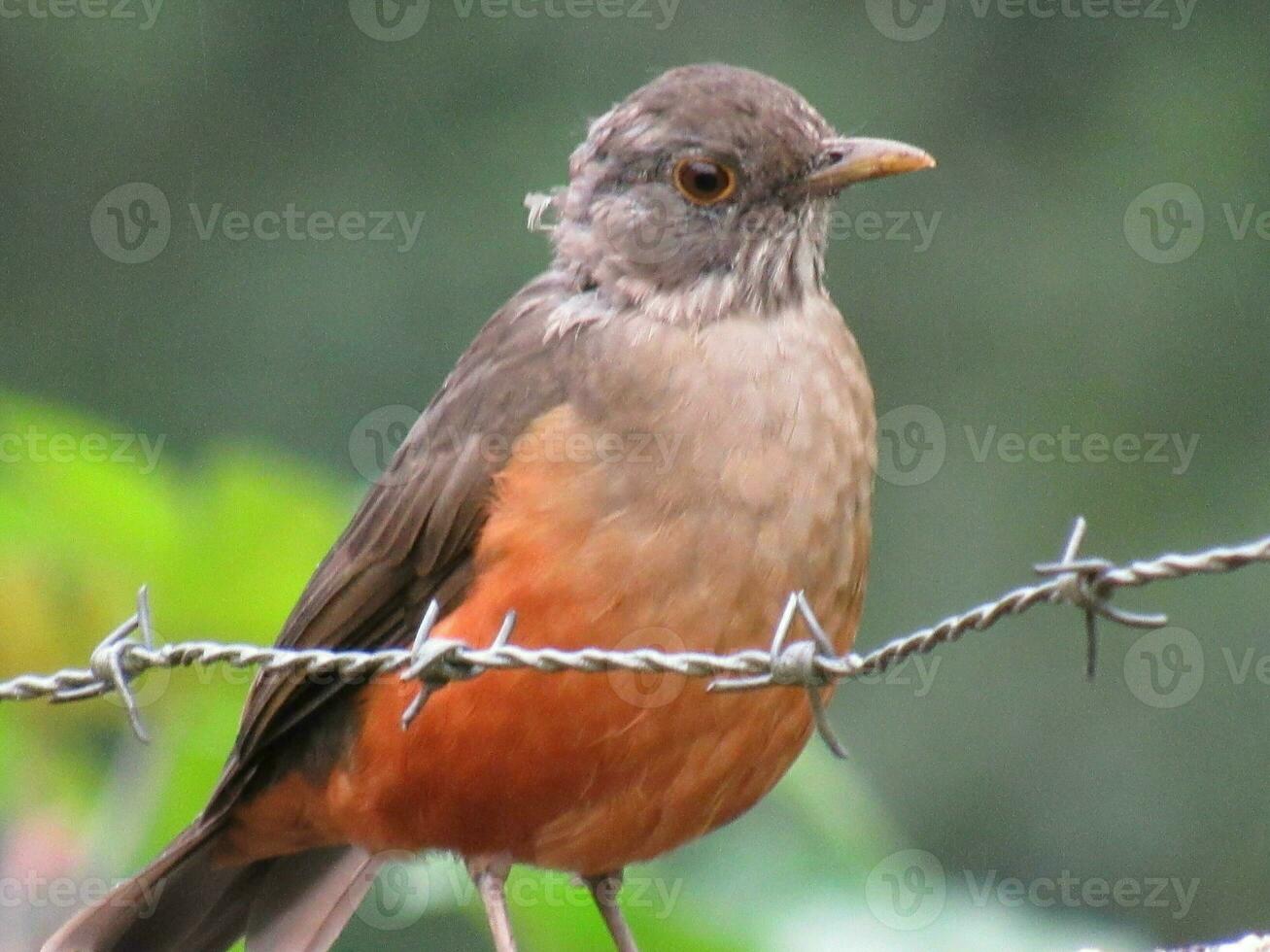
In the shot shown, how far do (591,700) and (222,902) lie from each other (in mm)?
1731

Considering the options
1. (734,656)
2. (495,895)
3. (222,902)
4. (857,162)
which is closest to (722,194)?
(857,162)

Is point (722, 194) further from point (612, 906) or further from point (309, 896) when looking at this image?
point (309, 896)

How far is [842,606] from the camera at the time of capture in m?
4.93

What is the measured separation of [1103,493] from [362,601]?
268 inches

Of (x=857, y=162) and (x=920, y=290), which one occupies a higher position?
(x=920, y=290)

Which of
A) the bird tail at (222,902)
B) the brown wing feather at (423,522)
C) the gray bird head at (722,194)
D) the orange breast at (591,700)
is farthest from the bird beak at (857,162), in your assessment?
the bird tail at (222,902)

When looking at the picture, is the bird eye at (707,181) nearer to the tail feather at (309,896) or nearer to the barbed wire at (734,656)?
the barbed wire at (734,656)

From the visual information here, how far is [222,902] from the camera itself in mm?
6039

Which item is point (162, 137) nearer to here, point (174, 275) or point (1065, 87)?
point (174, 275)

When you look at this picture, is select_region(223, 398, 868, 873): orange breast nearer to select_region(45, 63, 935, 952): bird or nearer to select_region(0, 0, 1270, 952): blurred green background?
select_region(45, 63, 935, 952): bird

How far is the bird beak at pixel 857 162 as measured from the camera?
5.13 metres

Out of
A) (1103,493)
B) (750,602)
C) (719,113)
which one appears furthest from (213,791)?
(1103,493)


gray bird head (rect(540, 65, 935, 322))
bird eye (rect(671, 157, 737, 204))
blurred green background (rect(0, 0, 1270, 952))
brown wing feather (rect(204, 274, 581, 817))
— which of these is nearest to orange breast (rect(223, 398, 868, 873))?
brown wing feather (rect(204, 274, 581, 817))

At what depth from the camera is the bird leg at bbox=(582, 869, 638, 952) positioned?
5.39 metres
